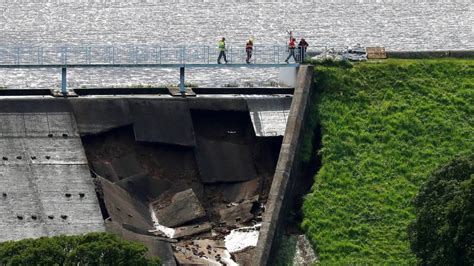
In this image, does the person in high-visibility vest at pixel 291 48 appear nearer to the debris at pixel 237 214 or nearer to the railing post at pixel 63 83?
the debris at pixel 237 214

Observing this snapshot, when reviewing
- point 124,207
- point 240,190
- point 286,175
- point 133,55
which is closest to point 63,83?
point 133,55

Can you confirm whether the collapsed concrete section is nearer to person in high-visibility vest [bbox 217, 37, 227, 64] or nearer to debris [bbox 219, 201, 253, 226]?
debris [bbox 219, 201, 253, 226]

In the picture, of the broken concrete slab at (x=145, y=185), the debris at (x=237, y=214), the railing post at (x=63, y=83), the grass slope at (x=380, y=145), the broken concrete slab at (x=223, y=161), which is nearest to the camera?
the grass slope at (x=380, y=145)

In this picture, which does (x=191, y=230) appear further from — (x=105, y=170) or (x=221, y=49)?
(x=221, y=49)

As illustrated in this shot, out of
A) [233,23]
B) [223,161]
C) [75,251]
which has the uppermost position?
[233,23]

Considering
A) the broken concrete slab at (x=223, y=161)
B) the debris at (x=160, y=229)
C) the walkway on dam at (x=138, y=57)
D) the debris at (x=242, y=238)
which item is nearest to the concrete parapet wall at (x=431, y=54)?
the walkway on dam at (x=138, y=57)

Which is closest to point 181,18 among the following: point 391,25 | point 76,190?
point 391,25
